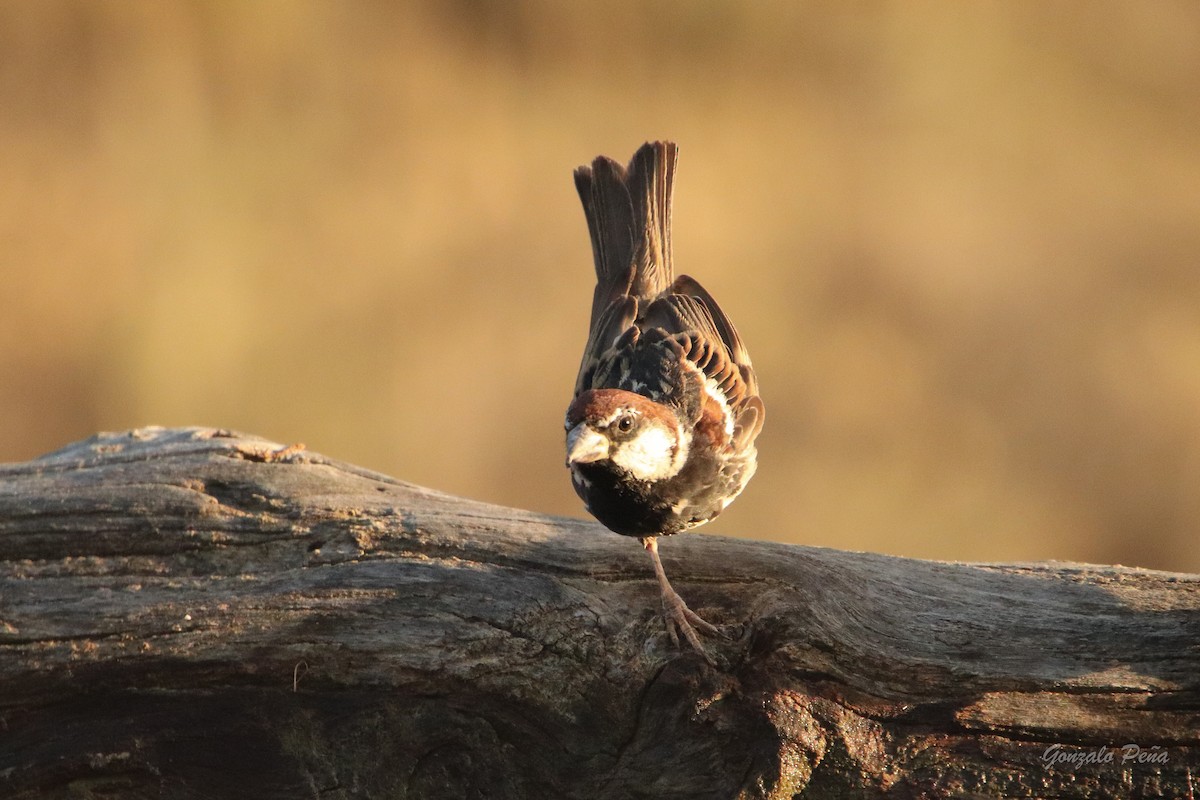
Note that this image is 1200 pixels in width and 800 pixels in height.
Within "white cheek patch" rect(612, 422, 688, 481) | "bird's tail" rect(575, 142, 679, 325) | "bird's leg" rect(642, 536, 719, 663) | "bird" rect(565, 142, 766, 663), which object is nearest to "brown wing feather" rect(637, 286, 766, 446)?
"bird" rect(565, 142, 766, 663)

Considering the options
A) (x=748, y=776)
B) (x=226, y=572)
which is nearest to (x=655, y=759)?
(x=748, y=776)

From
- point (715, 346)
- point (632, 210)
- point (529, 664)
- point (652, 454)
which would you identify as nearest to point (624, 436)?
point (652, 454)

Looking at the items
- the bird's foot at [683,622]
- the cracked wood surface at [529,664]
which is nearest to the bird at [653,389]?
the bird's foot at [683,622]

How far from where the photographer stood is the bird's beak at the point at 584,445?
2656 millimetres

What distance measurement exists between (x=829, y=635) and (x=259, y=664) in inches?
56.2

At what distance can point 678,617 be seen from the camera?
273 centimetres

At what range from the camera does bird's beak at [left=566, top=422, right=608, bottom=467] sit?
2.66 meters

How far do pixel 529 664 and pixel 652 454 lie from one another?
642 mm

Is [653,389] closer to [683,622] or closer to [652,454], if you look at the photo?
[652,454]

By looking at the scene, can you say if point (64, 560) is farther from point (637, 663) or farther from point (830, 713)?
point (830, 713)

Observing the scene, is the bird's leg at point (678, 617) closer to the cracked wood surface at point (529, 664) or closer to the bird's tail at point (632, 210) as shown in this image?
the cracked wood surface at point (529, 664)

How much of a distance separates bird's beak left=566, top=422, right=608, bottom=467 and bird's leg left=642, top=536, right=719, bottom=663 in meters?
0.37

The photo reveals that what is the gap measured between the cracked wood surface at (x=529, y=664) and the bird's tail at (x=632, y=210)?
137 centimetres

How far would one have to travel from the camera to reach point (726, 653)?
2631 millimetres
